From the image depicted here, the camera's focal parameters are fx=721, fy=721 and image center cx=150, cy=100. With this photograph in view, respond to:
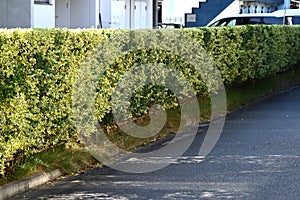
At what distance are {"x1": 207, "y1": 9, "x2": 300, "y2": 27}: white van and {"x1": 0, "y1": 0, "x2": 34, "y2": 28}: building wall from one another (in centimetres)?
1106

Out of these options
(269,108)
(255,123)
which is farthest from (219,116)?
(269,108)

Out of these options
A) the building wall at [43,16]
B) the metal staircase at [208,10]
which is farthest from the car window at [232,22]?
the metal staircase at [208,10]

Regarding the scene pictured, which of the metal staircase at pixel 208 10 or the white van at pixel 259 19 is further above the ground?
the metal staircase at pixel 208 10

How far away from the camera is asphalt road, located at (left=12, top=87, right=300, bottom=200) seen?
742cm

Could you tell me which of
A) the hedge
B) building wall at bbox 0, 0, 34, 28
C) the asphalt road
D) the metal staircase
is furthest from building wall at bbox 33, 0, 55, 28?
the metal staircase

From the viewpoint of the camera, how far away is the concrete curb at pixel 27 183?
7.20m

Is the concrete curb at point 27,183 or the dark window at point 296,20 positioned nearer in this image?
the concrete curb at point 27,183

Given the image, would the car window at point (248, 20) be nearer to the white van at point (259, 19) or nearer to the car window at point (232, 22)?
the white van at point (259, 19)

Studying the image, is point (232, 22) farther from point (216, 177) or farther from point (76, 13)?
point (216, 177)

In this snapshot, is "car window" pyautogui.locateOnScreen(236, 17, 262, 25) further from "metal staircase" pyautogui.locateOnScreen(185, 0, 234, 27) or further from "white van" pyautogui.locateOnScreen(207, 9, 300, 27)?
"metal staircase" pyautogui.locateOnScreen(185, 0, 234, 27)

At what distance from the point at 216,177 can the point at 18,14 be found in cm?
1064

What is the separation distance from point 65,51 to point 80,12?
12.9 m

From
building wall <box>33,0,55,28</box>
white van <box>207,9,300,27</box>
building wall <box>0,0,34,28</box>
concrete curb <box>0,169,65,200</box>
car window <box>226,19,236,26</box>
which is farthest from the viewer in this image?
white van <box>207,9,300,27</box>

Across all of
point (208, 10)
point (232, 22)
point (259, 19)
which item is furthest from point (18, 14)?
point (208, 10)
